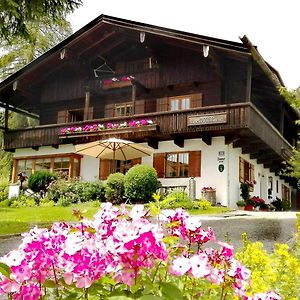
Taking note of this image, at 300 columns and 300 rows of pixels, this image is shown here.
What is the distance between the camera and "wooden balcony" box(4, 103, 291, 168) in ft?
61.9

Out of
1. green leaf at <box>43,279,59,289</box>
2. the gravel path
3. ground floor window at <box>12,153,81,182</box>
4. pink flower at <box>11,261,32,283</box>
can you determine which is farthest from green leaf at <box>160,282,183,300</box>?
ground floor window at <box>12,153,81,182</box>

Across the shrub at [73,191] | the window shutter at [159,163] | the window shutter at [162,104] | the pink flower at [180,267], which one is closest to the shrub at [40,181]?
the shrub at [73,191]

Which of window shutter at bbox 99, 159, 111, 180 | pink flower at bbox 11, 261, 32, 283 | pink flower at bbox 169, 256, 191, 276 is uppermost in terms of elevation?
window shutter at bbox 99, 159, 111, 180

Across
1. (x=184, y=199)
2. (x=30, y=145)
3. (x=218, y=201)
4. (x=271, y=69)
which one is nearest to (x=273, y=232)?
(x=184, y=199)

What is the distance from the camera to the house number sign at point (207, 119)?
1889cm

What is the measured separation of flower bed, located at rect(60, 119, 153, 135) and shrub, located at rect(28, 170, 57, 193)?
2.10 m

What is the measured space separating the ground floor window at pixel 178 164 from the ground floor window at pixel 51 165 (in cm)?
434

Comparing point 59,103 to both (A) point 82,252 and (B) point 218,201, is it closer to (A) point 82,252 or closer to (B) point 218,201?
(B) point 218,201

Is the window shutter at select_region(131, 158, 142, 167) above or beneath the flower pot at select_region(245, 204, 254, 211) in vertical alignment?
above

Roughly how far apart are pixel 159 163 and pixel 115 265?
1948 cm

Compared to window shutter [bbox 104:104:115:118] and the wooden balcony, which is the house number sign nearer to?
the wooden balcony

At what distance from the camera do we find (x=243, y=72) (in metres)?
21.4

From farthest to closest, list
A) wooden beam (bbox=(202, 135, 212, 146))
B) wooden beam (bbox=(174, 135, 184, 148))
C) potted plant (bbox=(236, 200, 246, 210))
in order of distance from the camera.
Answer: wooden beam (bbox=(174, 135, 184, 148)) → wooden beam (bbox=(202, 135, 212, 146)) → potted plant (bbox=(236, 200, 246, 210))

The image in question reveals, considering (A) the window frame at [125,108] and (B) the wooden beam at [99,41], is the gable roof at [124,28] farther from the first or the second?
(A) the window frame at [125,108]
